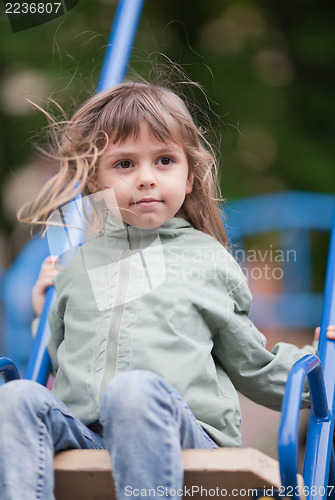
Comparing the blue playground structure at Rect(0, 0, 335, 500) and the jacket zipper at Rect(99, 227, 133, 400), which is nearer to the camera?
the blue playground structure at Rect(0, 0, 335, 500)

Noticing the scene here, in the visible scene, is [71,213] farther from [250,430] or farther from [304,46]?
[304,46]

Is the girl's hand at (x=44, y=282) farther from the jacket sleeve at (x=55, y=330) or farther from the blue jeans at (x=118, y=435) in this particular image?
the blue jeans at (x=118, y=435)

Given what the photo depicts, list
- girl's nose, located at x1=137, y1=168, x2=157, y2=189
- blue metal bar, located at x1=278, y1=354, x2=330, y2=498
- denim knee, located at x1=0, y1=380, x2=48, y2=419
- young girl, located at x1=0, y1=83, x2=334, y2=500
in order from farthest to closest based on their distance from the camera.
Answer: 1. girl's nose, located at x1=137, y1=168, x2=157, y2=189
2. young girl, located at x1=0, y1=83, x2=334, y2=500
3. denim knee, located at x1=0, y1=380, x2=48, y2=419
4. blue metal bar, located at x1=278, y1=354, x2=330, y2=498

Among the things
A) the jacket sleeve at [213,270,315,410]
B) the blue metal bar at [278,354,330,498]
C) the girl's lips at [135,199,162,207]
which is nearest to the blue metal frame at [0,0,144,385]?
the girl's lips at [135,199,162,207]

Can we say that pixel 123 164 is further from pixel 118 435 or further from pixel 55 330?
pixel 118 435

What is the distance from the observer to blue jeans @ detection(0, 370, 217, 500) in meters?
1.01

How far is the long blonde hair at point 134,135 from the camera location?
132 cm

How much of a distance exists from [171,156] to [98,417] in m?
0.47

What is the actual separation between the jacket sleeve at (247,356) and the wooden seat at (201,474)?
0.29 m

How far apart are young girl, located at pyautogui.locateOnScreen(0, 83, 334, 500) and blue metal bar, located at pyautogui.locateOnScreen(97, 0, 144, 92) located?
0.31 m

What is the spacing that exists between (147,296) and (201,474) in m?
0.35

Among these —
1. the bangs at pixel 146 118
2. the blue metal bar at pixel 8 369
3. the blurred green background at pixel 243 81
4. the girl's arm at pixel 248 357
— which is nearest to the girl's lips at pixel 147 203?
the bangs at pixel 146 118

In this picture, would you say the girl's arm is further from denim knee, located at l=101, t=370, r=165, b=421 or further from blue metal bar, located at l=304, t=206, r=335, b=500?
denim knee, located at l=101, t=370, r=165, b=421

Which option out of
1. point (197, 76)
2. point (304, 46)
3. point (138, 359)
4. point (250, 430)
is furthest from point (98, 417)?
point (304, 46)
